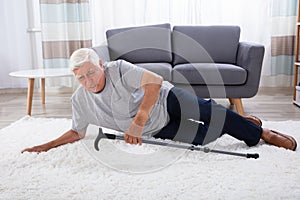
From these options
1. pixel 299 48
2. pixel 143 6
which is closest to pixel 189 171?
pixel 299 48

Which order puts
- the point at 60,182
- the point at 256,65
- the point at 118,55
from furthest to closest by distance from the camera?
the point at 118,55, the point at 256,65, the point at 60,182

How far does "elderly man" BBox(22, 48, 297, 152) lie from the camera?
5.47ft

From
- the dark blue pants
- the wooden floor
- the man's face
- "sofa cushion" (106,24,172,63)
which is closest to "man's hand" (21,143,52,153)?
the man's face

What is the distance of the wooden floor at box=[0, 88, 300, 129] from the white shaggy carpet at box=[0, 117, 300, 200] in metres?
0.83

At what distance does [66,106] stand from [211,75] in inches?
52.6

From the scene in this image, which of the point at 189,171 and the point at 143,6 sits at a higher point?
the point at 143,6

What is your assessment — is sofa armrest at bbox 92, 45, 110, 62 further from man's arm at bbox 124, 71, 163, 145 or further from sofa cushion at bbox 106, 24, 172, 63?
man's arm at bbox 124, 71, 163, 145

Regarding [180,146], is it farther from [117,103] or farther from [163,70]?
[163,70]

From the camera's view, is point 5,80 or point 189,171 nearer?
point 189,171

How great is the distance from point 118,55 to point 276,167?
187 centimetres

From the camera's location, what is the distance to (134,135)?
163 cm

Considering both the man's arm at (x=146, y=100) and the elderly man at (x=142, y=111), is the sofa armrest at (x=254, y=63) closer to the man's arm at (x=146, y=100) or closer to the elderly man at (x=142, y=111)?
the elderly man at (x=142, y=111)

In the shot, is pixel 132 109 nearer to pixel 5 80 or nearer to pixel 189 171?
pixel 189 171

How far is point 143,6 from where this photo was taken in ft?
12.6
